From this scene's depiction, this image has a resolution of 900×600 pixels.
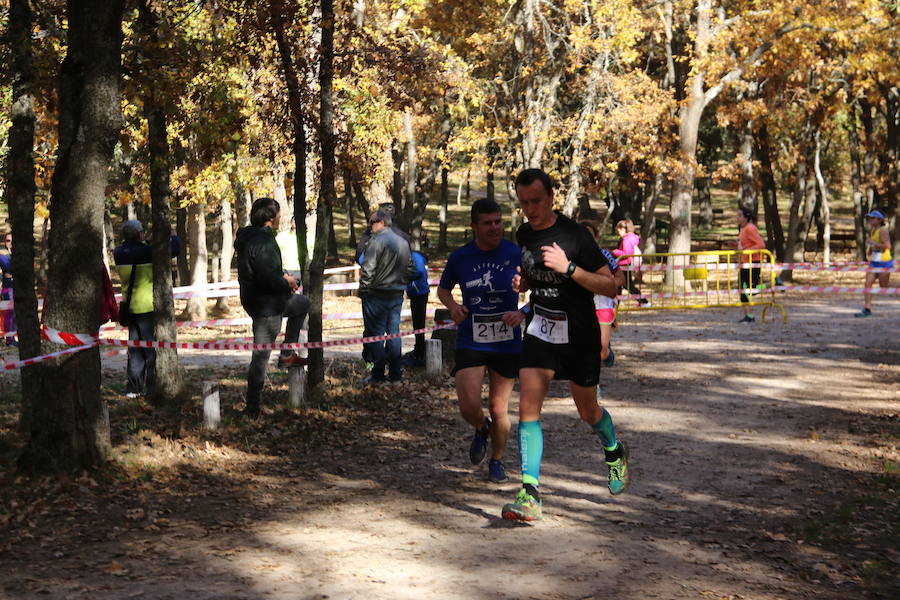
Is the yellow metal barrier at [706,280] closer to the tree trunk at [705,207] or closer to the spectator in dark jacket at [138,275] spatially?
the spectator in dark jacket at [138,275]

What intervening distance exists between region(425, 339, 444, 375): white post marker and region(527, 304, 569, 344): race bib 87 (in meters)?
7.12

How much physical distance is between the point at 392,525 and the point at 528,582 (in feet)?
5.05

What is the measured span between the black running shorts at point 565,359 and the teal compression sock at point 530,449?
371 mm

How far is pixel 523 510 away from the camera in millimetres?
6902

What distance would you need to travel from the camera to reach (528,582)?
590cm

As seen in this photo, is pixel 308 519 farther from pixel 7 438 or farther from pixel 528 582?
pixel 7 438

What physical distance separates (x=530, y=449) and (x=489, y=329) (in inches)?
47.9

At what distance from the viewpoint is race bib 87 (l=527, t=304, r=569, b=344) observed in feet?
23.3

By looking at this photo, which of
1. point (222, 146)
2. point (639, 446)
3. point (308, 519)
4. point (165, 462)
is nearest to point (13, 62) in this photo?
point (222, 146)

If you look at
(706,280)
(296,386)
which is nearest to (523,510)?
(296,386)

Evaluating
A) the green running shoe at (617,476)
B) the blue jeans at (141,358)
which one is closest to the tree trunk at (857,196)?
the blue jeans at (141,358)

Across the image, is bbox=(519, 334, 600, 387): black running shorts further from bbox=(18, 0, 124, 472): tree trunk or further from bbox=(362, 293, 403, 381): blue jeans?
bbox=(362, 293, 403, 381): blue jeans

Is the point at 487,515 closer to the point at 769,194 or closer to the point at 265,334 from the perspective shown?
the point at 265,334

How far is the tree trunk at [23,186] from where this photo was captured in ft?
30.9
